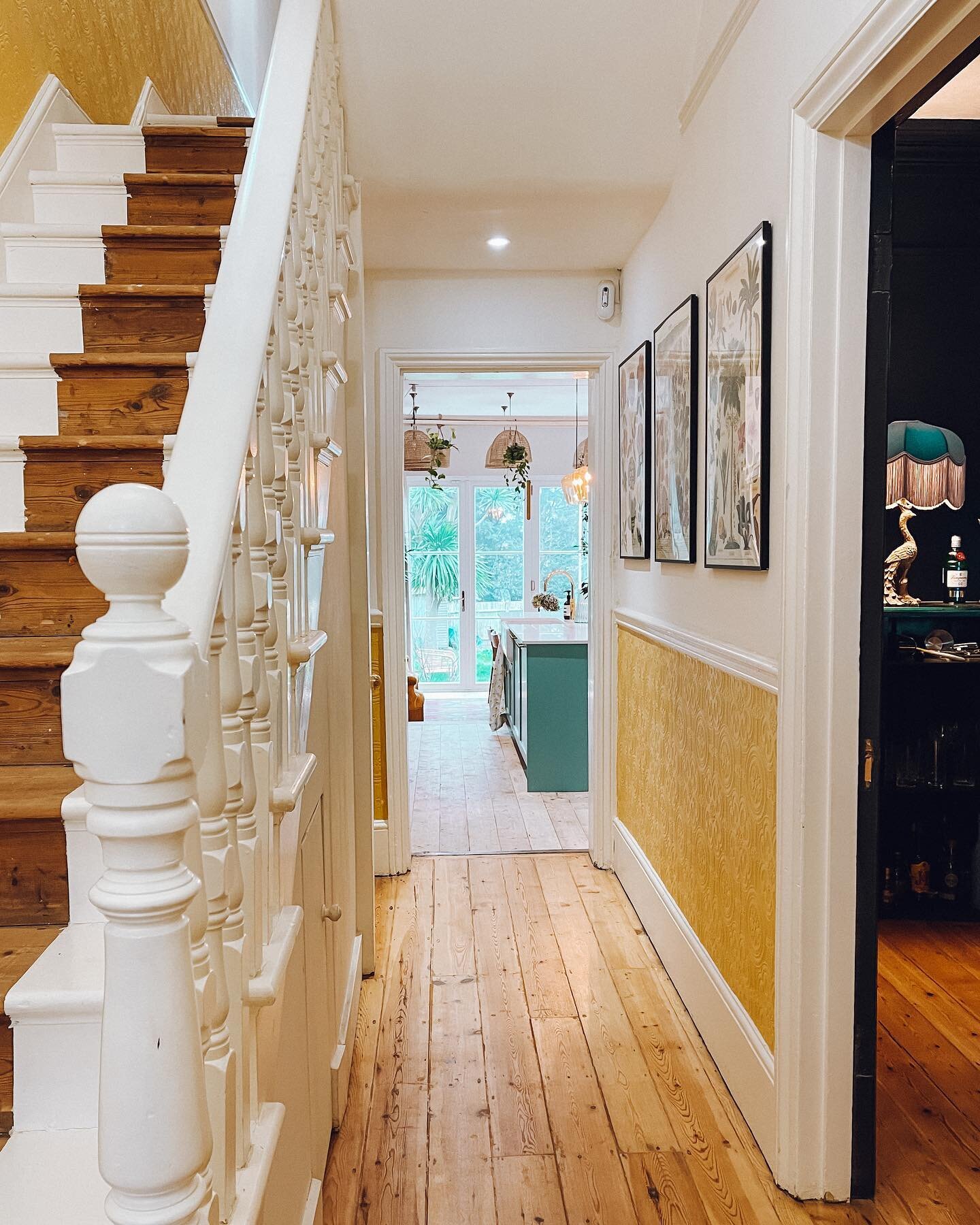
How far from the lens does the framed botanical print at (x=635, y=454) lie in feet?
10.8

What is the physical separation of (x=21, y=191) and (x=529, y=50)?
4.52 feet

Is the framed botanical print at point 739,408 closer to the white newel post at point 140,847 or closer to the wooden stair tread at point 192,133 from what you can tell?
the wooden stair tread at point 192,133

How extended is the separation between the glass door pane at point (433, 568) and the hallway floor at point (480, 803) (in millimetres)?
1996

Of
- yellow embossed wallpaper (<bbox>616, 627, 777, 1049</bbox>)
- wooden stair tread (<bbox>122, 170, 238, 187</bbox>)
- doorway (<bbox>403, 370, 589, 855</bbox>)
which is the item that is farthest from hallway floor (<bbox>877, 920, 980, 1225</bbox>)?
wooden stair tread (<bbox>122, 170, 238, 187</bbox>)

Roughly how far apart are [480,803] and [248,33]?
3903 millimetres

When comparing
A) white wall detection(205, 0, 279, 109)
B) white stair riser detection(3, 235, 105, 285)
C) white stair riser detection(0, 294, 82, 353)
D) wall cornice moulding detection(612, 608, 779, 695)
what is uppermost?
white wall detection(205, 0, 279, 109)

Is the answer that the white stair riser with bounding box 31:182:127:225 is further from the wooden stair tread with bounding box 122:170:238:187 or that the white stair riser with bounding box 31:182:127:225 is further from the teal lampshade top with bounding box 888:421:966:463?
the teal lampshade top with bounding box 888:421:966:463

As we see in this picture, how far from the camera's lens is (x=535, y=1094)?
7.52 ft

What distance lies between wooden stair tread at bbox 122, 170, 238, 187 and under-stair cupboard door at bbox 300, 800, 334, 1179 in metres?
1.64

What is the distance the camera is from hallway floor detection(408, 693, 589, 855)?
4.34 m

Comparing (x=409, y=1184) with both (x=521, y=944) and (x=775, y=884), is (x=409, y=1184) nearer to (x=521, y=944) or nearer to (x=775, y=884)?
(x=775, y=884)

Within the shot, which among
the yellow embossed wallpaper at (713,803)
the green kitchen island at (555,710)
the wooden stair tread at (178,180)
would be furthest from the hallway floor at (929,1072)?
the wooden stair tread at (178,180)

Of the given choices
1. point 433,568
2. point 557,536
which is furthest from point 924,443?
point 433,568

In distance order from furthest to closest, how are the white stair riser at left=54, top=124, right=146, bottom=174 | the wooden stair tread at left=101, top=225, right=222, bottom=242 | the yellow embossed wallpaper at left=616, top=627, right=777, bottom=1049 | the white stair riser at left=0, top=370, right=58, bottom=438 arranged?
the white stair riser at left=54, top=124, right=146, bottom=174
the wooden stair tread at left=101, top=225, right=222, bottom=242
the yellow embossed wallpaper at left=616, top=627, right=777, bottom=1049
the white stair riser at left=0, top=370, right=58, bottom=438
